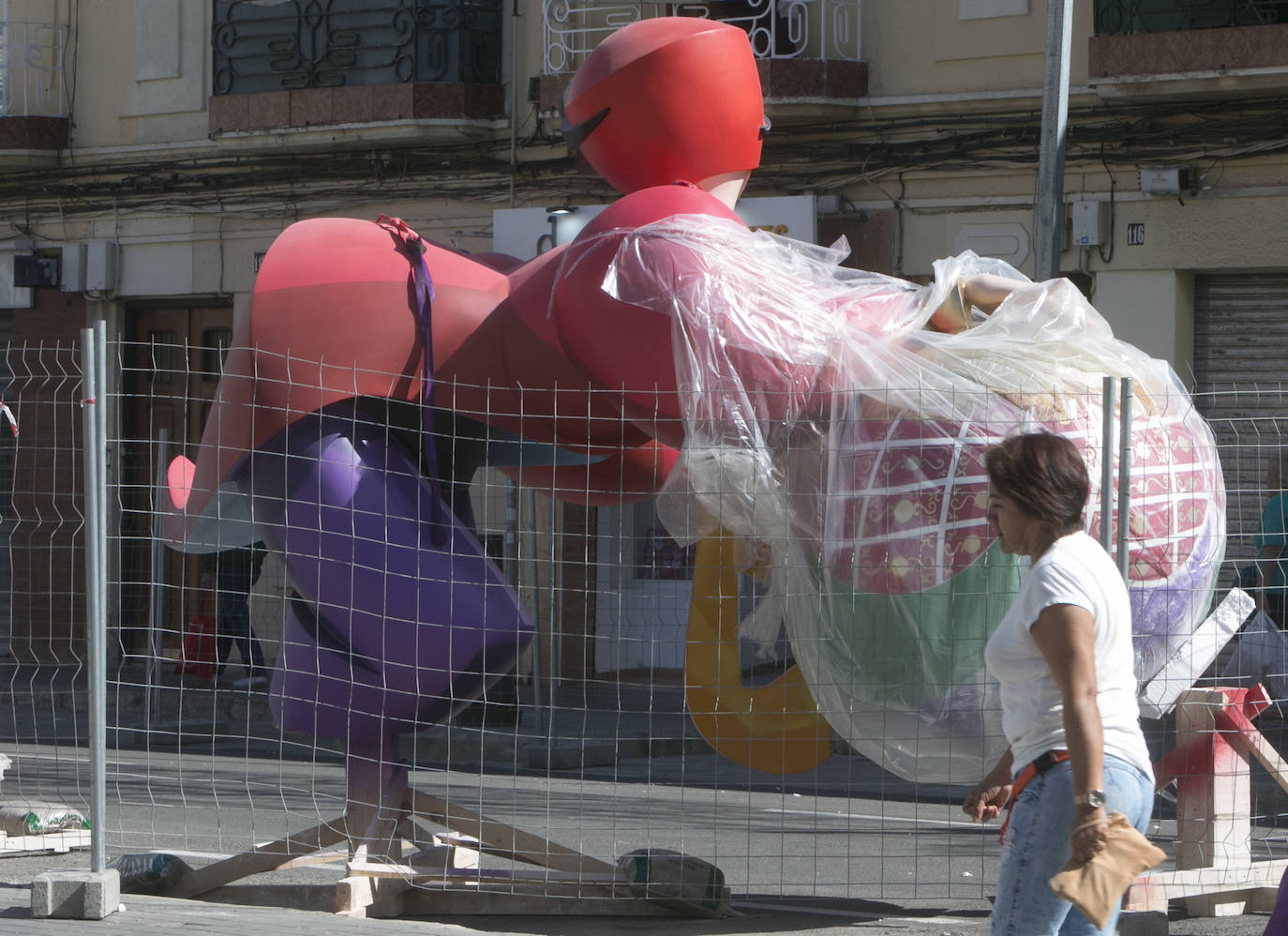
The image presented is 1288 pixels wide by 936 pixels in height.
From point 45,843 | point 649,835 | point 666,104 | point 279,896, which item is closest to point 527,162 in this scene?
point 649,835

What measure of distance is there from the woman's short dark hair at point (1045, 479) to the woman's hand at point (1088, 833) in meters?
0.58

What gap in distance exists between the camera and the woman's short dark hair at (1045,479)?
3633 mm

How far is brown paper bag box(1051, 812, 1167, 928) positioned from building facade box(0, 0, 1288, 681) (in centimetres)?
593

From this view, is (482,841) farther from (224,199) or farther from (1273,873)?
(224,199)

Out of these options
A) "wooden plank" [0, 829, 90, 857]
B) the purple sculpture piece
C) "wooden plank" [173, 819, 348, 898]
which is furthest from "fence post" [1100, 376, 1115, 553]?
"wooden plank" [0, 829, 90, 857]

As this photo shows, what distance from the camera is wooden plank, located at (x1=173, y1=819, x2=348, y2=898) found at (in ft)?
19.6

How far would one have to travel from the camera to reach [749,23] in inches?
Answer: 557

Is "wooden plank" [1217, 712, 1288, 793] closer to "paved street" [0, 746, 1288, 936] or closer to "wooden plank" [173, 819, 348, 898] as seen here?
"paved street" [0, 746, 1288, 936]

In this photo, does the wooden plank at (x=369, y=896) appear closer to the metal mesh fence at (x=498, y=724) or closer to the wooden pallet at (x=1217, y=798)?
the metal mesh fence at (x=498, y=724)

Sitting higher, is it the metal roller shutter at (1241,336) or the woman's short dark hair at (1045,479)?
the metal roller shutter at (1241,336)

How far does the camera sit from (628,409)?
18.3ft

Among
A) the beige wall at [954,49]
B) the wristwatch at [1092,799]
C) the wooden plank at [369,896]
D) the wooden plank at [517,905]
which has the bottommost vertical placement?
the wooden plank at [517,905]

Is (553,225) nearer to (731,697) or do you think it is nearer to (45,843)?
(45,843)

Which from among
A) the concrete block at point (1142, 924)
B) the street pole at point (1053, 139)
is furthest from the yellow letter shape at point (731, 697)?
the street pole at point (1053, 139)
